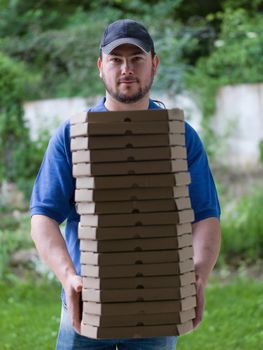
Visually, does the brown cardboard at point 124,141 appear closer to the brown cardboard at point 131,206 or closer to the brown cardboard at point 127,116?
the brown cardboard at point 127,116

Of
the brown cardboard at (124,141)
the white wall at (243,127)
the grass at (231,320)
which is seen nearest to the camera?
the brown cardboard at (124,141)

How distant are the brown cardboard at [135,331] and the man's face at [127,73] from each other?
2.49 ft

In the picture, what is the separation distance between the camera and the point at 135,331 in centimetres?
294

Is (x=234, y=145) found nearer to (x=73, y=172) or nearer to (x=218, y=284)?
(x=218, y=284)

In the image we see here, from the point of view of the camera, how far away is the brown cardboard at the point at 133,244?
2912mm

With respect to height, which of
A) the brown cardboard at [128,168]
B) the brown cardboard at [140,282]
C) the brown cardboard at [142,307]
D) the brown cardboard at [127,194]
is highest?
the brown cardboard at [128,168]

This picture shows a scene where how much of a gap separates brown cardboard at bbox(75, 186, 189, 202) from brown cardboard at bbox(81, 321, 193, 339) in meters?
0.41

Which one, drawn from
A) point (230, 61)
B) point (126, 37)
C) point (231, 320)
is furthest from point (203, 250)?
point (230, 61)

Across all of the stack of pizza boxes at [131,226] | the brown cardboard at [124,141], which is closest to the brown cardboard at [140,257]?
the stack of pizza boxes at [131,226]

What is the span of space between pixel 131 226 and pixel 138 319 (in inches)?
11.8

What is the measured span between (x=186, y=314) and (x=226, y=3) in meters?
11.3

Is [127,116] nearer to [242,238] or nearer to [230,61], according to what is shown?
[242,238]

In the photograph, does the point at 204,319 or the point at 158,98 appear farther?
the point at 158,98

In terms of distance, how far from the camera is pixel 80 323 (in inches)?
118
